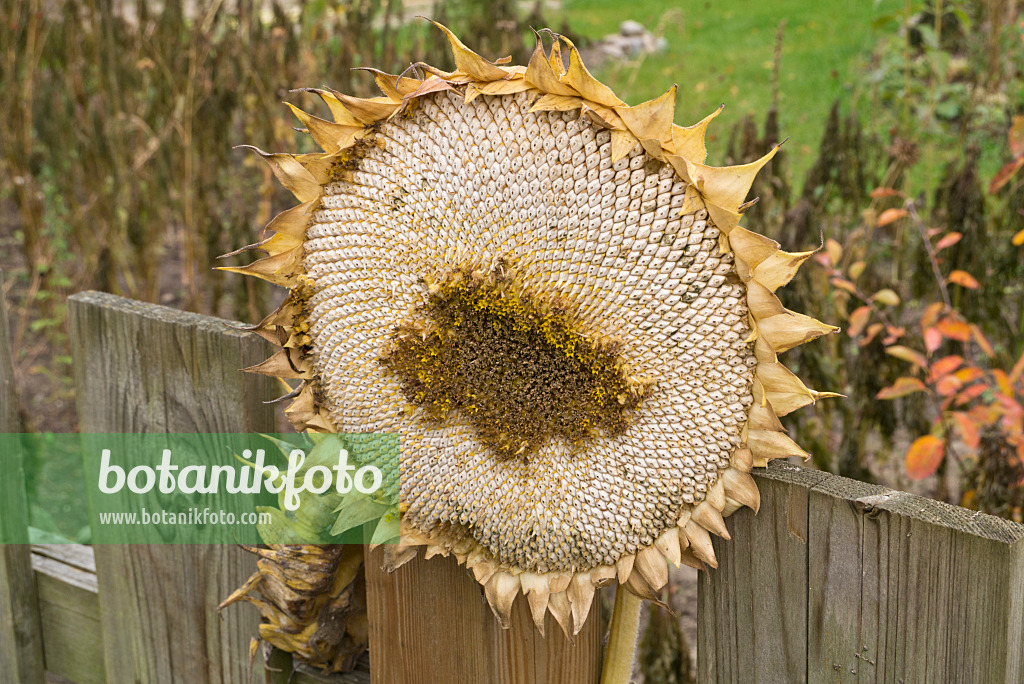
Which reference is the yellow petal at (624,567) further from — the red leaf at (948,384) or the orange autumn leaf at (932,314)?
the orange autumn leaf at (932,314)

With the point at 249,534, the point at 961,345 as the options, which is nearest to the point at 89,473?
the point at 249,534

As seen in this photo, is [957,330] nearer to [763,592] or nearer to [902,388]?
[902,388]

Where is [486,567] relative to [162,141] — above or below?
below

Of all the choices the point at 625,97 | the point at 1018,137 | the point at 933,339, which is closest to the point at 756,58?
the point at 625,97

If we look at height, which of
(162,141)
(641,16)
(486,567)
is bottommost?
(486,567)

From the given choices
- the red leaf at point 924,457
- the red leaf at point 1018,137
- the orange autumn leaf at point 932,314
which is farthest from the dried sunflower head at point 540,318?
the red leaf at point 1018,137

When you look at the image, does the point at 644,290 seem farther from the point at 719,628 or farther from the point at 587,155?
the point at 719,628
